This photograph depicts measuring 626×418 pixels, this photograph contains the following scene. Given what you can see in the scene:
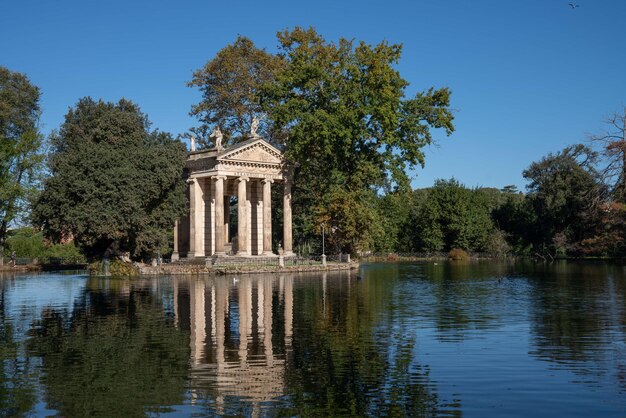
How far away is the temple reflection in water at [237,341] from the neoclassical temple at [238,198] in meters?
29.1

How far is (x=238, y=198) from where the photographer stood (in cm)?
6475

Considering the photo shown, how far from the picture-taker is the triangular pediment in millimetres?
63375

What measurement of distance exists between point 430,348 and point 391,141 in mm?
47353

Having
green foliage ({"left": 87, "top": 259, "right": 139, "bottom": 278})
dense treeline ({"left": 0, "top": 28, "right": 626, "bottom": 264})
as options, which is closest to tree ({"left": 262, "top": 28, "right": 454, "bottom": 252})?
dense treeline ({"left": 0, "top": 28, "right": 626, "bottom": 264})

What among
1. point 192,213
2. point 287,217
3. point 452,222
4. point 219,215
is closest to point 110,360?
point 219,215

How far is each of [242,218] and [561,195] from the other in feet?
156

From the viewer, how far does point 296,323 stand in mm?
21891

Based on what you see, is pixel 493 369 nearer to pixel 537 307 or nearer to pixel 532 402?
pixel 532 402

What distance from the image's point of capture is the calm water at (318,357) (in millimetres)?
11562

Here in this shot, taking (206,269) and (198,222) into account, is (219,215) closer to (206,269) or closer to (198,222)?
(198,222)

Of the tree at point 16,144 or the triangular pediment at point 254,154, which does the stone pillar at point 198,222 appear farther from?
the tree at point 16,144

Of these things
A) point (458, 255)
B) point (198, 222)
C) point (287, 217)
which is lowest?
point (458, 255)

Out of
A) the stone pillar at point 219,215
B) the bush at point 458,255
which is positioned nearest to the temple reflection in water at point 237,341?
the stone pillar at point 219,215

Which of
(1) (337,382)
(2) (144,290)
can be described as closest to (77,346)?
(1) (337,382)
